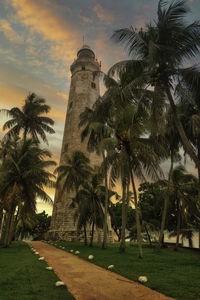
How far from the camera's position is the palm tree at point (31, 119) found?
81.6ft

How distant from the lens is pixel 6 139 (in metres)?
25.9

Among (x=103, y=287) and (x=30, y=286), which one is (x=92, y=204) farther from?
(x=30, y=286)

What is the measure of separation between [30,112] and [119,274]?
21.5 m

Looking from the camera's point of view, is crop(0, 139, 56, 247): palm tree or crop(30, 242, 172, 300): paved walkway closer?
crop(30, 242, 172, 300): paved walkway

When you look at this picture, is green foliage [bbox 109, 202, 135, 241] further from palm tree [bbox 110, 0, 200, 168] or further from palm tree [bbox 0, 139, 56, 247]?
palm tree [bbox 110, 0, 200, 168]

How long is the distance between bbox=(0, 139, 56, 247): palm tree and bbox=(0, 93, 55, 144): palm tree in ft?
21.7

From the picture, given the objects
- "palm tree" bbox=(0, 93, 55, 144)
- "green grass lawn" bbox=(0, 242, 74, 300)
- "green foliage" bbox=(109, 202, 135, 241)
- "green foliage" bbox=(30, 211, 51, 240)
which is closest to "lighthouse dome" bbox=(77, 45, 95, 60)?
"palm tree" bbox=(0, 93, 55, 144)

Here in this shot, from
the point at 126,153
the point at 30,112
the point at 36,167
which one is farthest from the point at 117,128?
the point at 30,112

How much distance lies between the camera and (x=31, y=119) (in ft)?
83.1

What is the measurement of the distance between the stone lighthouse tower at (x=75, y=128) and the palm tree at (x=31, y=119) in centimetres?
428

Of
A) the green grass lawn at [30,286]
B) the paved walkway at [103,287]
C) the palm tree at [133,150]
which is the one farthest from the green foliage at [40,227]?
the paved walkway at [103,287]

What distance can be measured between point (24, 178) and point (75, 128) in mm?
15145

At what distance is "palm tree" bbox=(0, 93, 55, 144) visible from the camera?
24859 mm

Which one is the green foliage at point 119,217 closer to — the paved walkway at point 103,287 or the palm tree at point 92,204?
the palm tree at point 92,204
